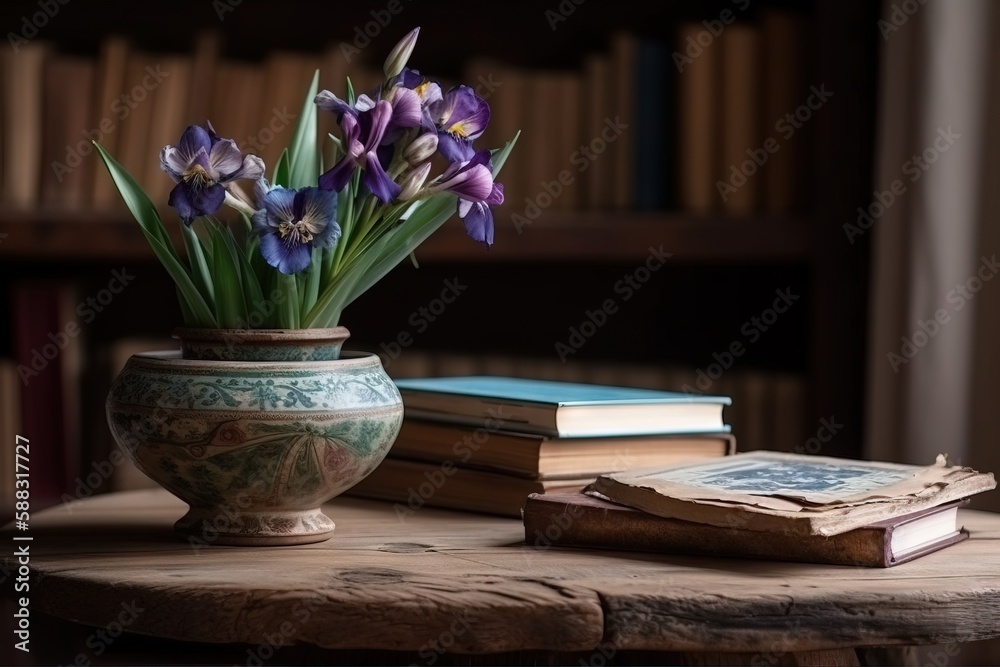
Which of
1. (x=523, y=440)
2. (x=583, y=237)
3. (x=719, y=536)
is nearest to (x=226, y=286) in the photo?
(x=523, y=440)

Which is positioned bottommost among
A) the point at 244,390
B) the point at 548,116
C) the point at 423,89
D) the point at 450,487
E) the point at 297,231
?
the point at 450,487

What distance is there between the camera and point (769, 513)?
80cm

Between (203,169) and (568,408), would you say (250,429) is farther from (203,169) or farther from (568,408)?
(568,408)

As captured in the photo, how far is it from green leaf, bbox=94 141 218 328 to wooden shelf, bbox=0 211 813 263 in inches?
35.7

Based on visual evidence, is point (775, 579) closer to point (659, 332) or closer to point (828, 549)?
point (828, 549)

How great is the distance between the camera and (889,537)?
811 millimetres

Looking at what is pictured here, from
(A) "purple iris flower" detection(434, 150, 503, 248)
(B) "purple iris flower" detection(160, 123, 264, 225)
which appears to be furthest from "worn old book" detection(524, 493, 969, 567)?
(B) "purple iris flower" detection(160, 123, 264, 225)

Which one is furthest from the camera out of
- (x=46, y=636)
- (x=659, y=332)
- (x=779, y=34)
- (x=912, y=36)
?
(x=659, y=332)

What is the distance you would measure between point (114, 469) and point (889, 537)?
1.40 metres

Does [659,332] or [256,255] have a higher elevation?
[256,255]

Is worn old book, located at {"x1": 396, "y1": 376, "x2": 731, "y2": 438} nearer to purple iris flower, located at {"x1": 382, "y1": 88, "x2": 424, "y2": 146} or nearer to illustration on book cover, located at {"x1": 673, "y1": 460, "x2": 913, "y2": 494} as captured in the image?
illustration on book cover, located at {"x1": 673, "y1": 460, "x2": 913, "y2": 494}

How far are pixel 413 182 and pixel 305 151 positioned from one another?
0.14m

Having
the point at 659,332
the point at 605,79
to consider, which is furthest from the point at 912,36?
the point at 659,332

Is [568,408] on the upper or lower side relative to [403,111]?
lower
